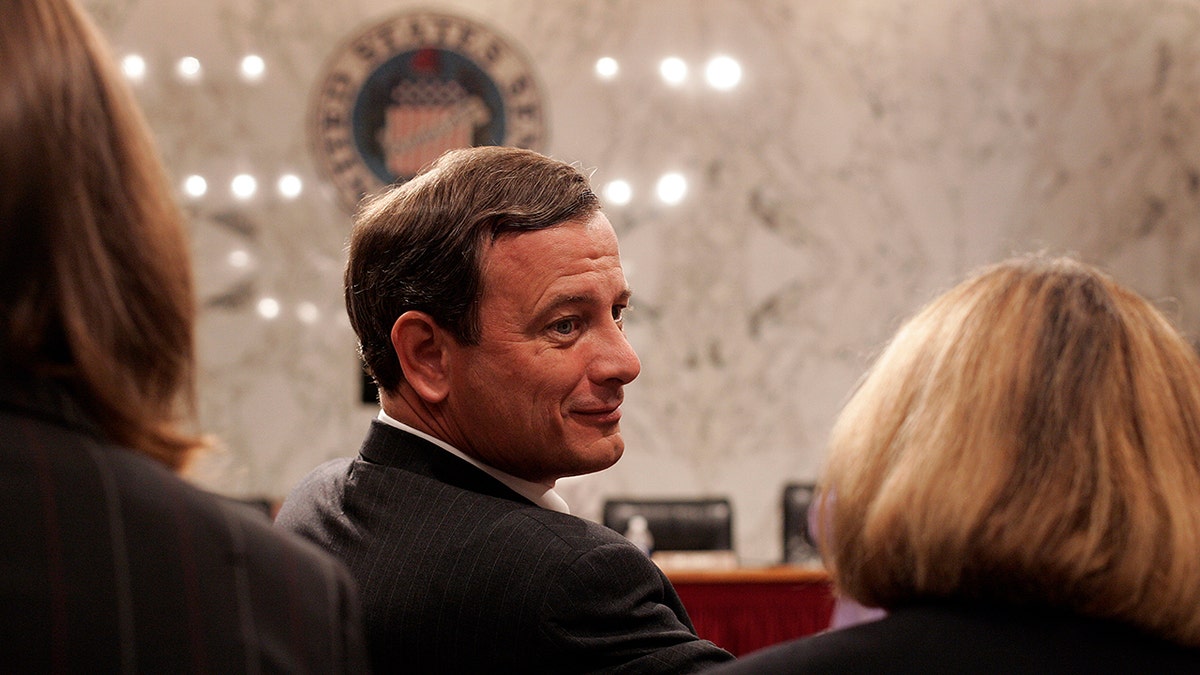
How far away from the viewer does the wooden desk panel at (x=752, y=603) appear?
551cm

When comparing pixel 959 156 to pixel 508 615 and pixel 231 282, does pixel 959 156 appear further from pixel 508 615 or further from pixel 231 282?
pixel 508 615

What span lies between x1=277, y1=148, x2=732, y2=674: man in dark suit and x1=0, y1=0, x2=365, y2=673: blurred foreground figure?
50cm

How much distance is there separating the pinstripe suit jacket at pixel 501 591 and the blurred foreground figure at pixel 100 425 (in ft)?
1.52

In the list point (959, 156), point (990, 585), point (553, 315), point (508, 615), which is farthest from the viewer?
point (959, 156)

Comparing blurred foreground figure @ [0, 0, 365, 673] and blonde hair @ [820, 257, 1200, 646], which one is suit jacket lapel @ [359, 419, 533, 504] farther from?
blurred foreground figure @ [0, 0, 365, 673]

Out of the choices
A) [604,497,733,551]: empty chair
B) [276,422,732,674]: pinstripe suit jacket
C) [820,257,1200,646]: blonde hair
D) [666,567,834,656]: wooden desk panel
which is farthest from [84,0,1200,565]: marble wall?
[820,257,1200,646]: blonde hair

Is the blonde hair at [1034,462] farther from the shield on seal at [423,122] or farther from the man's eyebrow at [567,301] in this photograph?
the shield on seal at [423,122]

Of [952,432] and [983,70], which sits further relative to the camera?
[983,70]

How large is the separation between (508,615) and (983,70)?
7.38 metres

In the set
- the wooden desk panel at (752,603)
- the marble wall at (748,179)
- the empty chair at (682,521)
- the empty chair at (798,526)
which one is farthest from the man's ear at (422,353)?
the marble wall at (748,179)

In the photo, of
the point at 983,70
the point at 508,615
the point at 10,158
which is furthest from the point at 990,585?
the point at 983,70

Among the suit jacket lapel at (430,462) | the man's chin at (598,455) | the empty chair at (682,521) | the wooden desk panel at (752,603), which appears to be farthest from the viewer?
the empty chair at (682,521)

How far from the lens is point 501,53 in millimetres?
7688

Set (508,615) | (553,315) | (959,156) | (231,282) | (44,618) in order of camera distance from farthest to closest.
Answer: (959,156) → (231,282) → (553,315) → (508,615) → (44,618)
